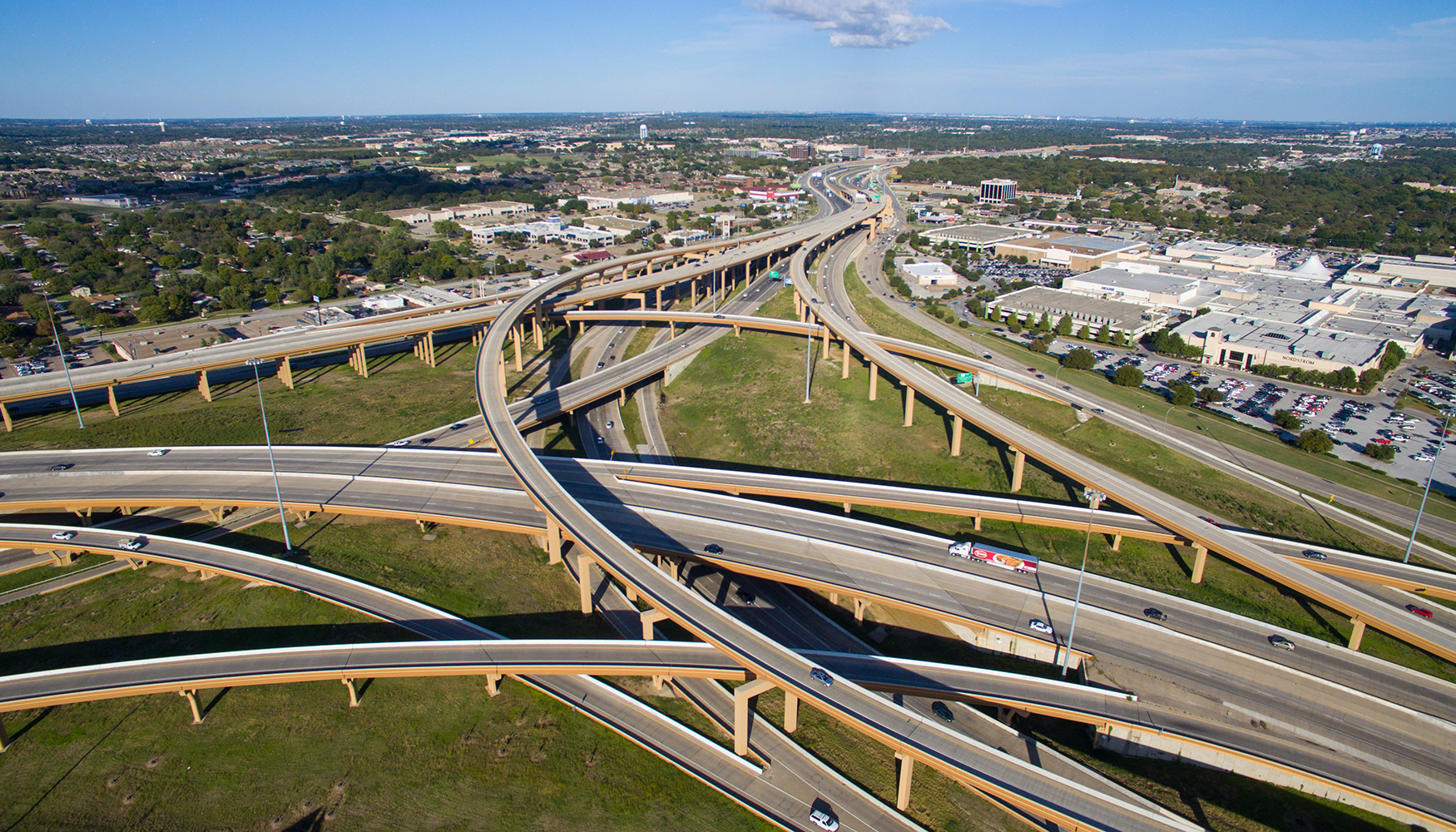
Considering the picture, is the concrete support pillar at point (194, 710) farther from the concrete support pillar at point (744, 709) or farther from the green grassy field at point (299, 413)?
the green grassy field at point (299, 413)

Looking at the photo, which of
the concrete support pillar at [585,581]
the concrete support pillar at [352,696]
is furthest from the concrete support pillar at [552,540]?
the concrete support pillar at [352,696]

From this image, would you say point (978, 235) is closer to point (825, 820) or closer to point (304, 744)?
point (825, 820)

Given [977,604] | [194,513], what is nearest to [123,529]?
[194,513]

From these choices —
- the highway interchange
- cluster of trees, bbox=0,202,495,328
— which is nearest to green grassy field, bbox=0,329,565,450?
the highway interchange

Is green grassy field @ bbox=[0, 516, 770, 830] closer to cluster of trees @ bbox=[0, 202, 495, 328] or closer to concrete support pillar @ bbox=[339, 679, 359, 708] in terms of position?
concrete support pillar @ bbox=[339, 679, 359, 708]

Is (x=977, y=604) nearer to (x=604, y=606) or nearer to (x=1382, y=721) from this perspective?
(x=1382, y=721)
